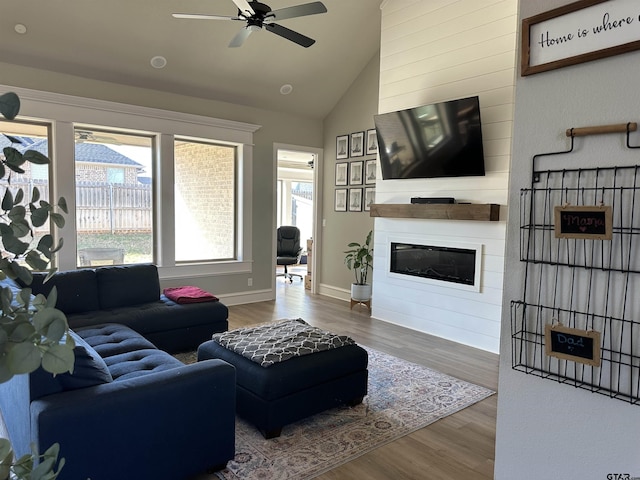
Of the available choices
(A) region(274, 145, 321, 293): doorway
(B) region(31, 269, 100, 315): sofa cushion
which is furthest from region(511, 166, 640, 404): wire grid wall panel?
(A) region(274, 145, 321, 293): doorway

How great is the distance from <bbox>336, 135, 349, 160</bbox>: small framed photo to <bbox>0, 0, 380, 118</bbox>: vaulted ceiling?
59 centimetres

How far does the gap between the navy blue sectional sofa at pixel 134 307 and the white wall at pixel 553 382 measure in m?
3.07

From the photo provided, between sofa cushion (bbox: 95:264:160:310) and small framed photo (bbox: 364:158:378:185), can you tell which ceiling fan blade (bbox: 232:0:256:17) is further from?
small framed photo (bbox: 364:158:378:185)

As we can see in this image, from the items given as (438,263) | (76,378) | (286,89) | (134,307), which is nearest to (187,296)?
(134,307)

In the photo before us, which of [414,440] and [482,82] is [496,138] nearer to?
[482,82]

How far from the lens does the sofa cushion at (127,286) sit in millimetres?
3926

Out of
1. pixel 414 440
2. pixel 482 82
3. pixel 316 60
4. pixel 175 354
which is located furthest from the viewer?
pixel 316 60

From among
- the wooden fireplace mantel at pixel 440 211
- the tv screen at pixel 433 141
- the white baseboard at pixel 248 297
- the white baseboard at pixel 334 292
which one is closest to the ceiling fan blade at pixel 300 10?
the tv screen at pixel 433 141

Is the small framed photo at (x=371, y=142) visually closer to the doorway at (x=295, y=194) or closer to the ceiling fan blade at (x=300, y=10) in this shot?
the ceiling fan blade at (x=300, y=10)

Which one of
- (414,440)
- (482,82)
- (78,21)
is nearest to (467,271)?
(482,82)

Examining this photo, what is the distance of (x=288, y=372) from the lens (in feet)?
8.41

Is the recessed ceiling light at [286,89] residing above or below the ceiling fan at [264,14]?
above

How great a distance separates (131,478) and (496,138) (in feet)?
12.7

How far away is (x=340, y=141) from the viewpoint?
637 cm
